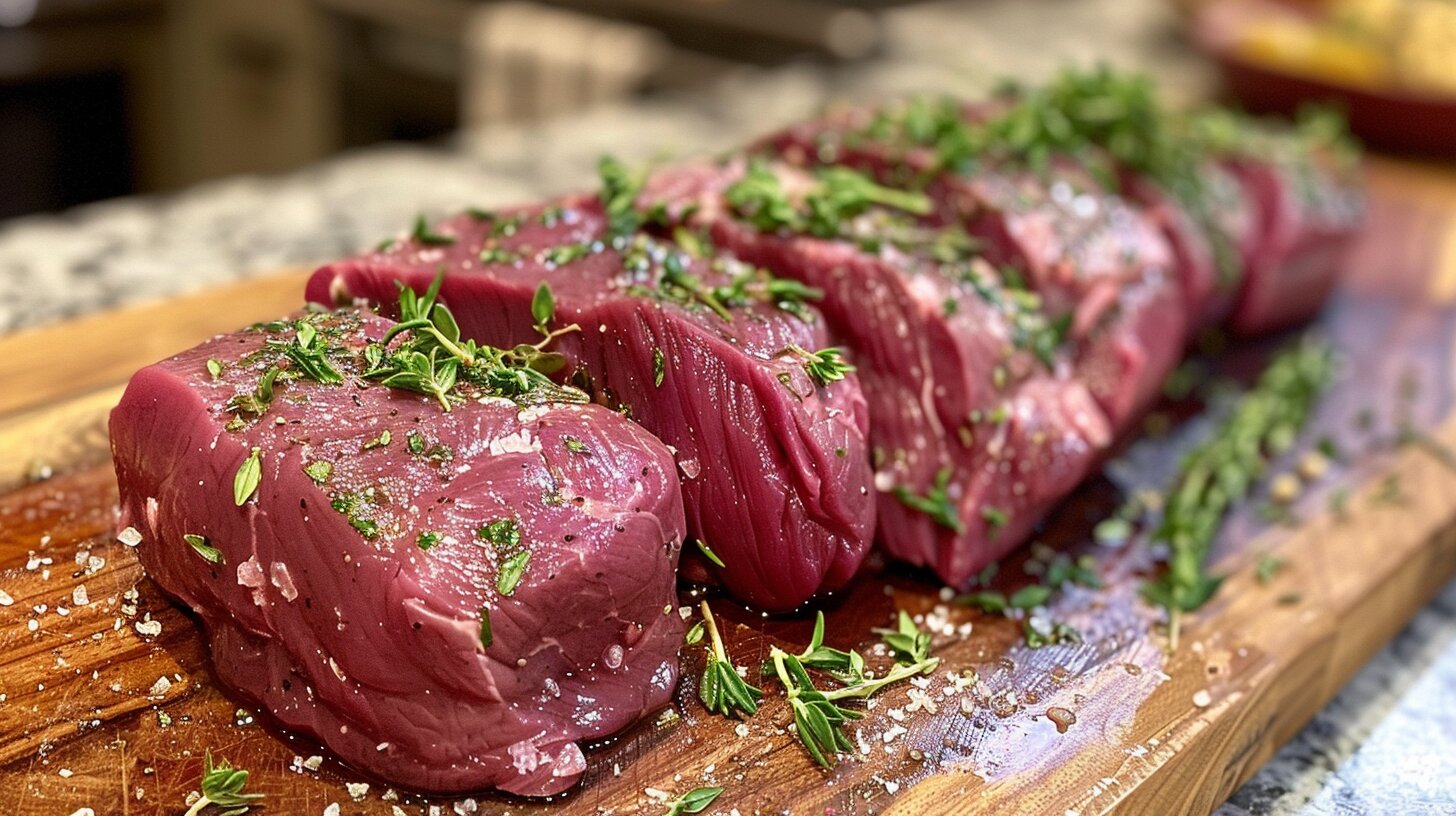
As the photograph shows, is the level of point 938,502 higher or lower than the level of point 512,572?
lower

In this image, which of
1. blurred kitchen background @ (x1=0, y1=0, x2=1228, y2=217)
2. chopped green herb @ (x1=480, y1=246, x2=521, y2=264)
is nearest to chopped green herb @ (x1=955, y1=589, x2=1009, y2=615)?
chopped green herb @ (x1=480, y1=246, x2=521, y2=264)

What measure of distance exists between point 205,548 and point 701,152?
3.69 m

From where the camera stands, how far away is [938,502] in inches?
125

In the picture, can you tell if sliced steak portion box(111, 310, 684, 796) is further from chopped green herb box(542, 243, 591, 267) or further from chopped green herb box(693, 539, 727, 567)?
chopped green herb box(542, 243, 591, 267)

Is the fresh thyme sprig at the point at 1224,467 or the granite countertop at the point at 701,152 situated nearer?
the granite countertop at the point at 701,152

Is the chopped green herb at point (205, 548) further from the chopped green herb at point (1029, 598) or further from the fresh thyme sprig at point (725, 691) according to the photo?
the chopped green herb at point (1029, 598)

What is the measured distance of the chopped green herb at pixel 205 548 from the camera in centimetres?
249

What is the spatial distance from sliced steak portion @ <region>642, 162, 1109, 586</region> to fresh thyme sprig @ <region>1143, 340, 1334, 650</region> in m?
0.34

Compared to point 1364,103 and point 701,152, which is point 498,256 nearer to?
point 701,152

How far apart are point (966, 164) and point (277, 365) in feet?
7.06

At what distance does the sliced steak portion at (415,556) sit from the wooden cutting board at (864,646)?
0.12m

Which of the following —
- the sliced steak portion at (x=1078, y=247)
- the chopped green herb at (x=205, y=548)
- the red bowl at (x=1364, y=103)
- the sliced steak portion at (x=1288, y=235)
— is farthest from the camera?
the red bowl at (x=1364, y=103)

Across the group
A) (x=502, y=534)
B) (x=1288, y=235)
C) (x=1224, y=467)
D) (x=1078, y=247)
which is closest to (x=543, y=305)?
(x=502, y=534)

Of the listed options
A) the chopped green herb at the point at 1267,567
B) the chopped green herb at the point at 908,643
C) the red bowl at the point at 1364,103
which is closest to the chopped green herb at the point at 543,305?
the chopped green herb at the point at 908,643
